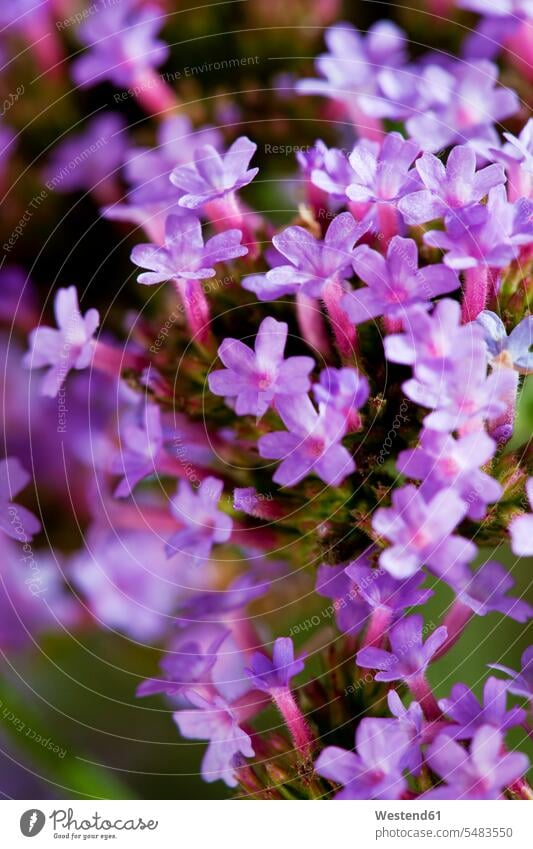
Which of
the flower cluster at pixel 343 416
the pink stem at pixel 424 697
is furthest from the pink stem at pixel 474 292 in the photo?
the pink stem at pixel 424 697

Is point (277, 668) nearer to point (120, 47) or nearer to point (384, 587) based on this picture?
point (384, 587)

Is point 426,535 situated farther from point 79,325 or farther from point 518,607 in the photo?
point 79,325

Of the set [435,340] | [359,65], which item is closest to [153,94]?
[359,65]

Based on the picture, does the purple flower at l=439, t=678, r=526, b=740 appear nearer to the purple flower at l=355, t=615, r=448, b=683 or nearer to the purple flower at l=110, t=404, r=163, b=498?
the purple flower at l=355, t=615, r=448, b=683

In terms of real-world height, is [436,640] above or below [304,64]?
below

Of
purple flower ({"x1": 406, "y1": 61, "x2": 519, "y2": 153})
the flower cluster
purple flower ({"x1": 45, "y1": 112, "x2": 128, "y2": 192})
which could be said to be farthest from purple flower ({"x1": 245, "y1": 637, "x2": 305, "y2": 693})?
purple flower ({"x1": 45, "y1": 112, "x2": 128, "y2": 192})

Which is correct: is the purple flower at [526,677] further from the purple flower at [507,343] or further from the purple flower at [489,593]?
the purple flower at [507,343]
